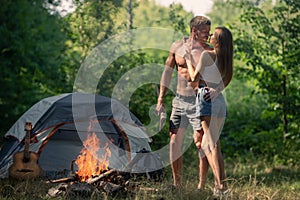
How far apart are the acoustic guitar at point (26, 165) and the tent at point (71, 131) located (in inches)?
6.2

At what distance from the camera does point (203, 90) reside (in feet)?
15.6

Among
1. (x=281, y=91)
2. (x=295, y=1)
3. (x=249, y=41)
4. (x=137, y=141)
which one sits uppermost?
(x=295, y=1)

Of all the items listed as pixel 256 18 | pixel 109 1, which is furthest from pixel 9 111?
pixel 256 18

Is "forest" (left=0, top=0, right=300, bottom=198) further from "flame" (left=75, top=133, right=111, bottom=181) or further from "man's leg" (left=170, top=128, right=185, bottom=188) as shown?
"man's leg" (left=170, top=128, right=185, bottom=188)

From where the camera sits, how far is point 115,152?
676 centimetres

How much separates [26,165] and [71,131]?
1.30m

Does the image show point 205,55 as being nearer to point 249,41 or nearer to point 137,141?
point 137,141

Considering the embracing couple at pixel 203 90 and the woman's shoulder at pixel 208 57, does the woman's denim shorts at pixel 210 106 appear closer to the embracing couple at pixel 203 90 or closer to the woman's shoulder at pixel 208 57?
the embracing couple at pixel 203 90

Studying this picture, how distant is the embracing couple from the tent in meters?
1.43

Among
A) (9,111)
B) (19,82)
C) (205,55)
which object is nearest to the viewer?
(205,55)

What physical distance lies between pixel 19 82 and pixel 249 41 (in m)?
5.85

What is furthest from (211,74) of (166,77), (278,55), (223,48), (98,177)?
(278,55)

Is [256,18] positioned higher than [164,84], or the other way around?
[256,18]

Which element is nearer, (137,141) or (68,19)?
(137,141)
